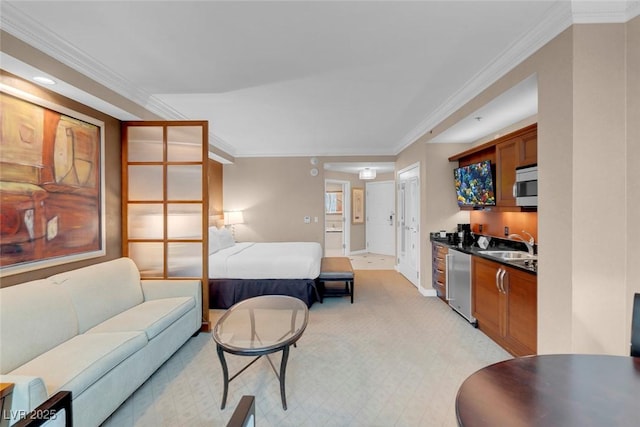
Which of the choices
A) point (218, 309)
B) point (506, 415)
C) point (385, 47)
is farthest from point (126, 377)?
point (385, 47)

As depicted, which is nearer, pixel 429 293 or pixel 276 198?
pixel 429 293

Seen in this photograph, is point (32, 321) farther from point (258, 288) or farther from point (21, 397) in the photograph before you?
point (258, 288)

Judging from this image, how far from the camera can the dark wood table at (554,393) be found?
82 centimetres

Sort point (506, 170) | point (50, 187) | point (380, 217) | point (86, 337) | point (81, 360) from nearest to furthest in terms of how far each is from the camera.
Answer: point (81, 360), point (86, 337), point (50, 187), point (506, 170), point (380, 217)

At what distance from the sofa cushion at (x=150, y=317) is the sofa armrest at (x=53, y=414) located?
2.56 feet

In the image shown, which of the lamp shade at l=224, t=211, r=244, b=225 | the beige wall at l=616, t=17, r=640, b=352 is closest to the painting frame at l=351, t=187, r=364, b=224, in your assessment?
the lamp shade at l=224, t=211, r=244, b=225

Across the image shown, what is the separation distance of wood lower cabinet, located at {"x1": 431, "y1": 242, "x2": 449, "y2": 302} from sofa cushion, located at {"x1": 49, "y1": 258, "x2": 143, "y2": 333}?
379 cm

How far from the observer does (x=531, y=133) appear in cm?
260

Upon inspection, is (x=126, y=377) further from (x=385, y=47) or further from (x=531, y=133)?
(x=531, y=133)

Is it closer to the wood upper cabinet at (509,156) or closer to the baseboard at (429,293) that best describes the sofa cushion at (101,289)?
the baseboard at (429,293)

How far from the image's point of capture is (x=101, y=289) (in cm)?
236

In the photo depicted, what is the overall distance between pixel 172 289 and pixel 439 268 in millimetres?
3556

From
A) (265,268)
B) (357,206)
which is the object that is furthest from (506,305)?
(357,206)

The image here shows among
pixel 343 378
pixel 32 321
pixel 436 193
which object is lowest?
pixel 343 378
